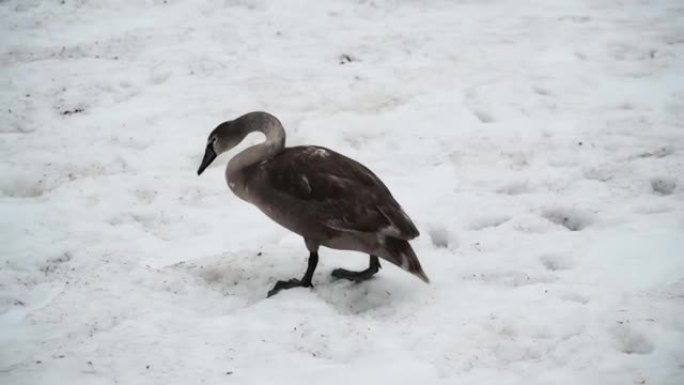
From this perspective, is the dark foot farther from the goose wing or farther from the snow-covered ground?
the goose wing

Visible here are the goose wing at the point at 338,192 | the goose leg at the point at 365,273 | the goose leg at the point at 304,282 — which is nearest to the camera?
the goose wing at the point at 338,192

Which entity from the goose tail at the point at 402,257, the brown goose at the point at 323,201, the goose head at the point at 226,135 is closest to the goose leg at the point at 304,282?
the brown goose at the point at 323,201

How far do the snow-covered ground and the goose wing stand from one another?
50 centimetres

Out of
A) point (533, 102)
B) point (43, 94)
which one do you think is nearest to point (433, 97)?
point (533, 102)

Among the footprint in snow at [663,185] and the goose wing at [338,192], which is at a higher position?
the goose wing at [338,192]

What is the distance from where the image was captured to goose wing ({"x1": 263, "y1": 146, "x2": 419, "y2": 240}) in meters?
3.81

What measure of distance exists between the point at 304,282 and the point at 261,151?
2.81ft

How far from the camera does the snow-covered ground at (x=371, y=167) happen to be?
11.4 feet

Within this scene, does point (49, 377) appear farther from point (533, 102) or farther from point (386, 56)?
point (386, 56)

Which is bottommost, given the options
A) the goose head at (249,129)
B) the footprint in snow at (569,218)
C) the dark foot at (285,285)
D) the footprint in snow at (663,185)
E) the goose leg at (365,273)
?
the dark foot at (285,285)

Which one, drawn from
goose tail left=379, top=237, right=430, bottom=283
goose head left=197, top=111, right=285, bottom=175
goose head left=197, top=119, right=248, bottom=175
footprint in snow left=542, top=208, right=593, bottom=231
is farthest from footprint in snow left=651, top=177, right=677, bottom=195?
goose head left=197, top=119, right=248, bottom=175

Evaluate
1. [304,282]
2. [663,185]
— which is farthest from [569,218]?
[304,282]

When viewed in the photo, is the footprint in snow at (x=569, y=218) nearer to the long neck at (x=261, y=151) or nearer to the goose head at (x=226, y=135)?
the long neck at (x=261, y=151)

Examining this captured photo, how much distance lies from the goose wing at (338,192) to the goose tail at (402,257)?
3.5 inches
